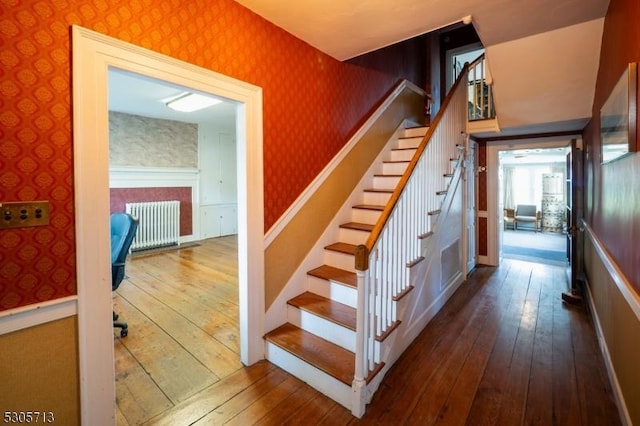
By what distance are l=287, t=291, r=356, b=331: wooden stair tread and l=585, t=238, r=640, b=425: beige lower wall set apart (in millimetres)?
1450

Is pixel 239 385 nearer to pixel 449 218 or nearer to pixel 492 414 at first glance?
pixel 492 414

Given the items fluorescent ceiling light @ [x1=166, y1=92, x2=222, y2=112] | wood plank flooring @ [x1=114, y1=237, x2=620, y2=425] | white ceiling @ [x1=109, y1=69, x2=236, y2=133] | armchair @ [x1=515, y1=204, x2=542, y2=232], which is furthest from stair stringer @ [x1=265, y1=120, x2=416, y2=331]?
armchair @ [x1=515, y1=204, x2=542, y2=232]

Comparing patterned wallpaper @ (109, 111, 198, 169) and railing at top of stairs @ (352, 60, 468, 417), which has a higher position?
patterned wallpaper @ (109, 111, 198, 169)

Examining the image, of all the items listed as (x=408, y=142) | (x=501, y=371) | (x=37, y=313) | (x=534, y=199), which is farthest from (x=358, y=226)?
(x=534, y=199)

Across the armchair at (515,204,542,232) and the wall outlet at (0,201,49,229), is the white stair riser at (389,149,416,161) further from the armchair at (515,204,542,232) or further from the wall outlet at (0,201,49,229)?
the armchair at (515,204,542,232)

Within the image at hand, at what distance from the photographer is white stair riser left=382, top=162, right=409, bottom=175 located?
360cm

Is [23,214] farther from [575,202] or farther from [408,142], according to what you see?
[575,202]

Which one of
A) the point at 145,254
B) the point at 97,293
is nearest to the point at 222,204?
the point at 145,254

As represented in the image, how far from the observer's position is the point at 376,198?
3389 millimetres

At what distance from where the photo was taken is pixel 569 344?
2506mm

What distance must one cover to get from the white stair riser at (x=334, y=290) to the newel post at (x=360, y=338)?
0.56 m

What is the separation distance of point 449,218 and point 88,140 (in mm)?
3372

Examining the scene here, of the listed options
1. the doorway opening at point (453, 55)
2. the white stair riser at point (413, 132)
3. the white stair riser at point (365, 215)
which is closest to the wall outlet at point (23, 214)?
the white stair riser at point (365, 215)

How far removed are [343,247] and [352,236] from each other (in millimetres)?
193
